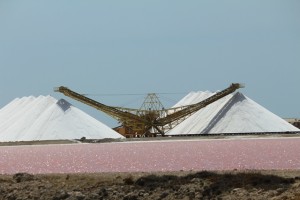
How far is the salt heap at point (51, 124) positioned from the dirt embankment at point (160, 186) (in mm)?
46393

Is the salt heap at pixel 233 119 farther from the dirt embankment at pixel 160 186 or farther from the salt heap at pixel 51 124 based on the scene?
the dirt embankment at pixel 160 186

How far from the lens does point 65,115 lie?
71875 mm

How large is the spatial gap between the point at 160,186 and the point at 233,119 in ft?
176

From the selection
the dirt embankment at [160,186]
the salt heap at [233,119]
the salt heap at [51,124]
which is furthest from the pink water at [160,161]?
the salt heap at [233,119]

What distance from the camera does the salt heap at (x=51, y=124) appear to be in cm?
6775

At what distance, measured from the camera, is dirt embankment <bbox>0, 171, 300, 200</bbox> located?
1762 cm

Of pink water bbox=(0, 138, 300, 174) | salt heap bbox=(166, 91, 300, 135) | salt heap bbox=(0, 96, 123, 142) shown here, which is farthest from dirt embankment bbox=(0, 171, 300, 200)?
salt heap bbox=(166, 91, 300, 135)

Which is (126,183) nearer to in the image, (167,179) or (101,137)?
(167,179)

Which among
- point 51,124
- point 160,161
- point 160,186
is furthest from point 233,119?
point 160,186

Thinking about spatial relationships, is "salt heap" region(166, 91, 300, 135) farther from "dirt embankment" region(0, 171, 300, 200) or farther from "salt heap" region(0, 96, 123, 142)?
"dirt embankment" region(0, 171, 300, 200)

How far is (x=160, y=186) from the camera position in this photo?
18.9 m

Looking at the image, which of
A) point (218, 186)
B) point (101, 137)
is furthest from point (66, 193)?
point (101, 137)

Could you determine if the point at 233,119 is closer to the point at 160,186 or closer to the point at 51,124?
the point at 51,124

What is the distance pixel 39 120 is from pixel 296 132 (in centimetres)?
2414
